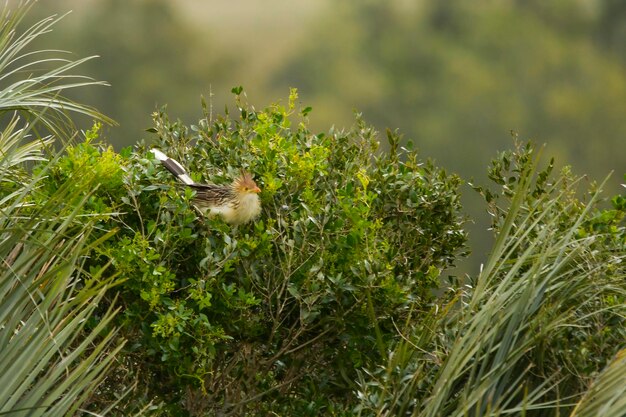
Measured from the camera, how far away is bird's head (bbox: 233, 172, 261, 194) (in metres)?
3.93

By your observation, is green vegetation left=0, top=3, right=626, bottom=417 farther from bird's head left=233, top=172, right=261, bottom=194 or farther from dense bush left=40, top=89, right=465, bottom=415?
bird's head left=233, top=172, right=261, bottom=194

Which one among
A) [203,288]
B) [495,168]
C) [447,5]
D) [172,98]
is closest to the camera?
[203,288]

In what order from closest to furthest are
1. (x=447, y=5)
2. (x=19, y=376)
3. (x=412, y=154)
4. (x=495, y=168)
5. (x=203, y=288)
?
(x=19, y=376)
(x=203, y=288)
(x=495, y=168)
(x=412, y=154)
(x=447, y=5)

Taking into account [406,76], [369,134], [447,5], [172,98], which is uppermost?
[447,5]

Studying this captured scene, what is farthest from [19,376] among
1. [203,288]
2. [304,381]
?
[304,381]

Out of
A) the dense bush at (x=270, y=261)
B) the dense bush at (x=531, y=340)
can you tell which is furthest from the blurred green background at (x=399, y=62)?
the dense bush at (x=531, y=340)

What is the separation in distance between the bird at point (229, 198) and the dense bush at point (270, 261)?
0.05 meters

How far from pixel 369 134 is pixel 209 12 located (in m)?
17.8

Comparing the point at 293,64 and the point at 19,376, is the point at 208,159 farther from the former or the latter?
the point at 293,64

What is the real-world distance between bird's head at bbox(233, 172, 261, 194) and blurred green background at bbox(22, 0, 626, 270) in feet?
45.8

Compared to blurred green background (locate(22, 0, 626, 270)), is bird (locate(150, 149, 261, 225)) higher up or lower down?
lower down

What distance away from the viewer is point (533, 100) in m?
19.4

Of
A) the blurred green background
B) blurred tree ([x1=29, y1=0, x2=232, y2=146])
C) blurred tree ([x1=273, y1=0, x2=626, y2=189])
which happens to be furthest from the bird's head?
blurred tree ([x1=273, y1=0, x2=626, y2=189])

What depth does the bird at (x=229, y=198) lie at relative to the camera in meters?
3.91
